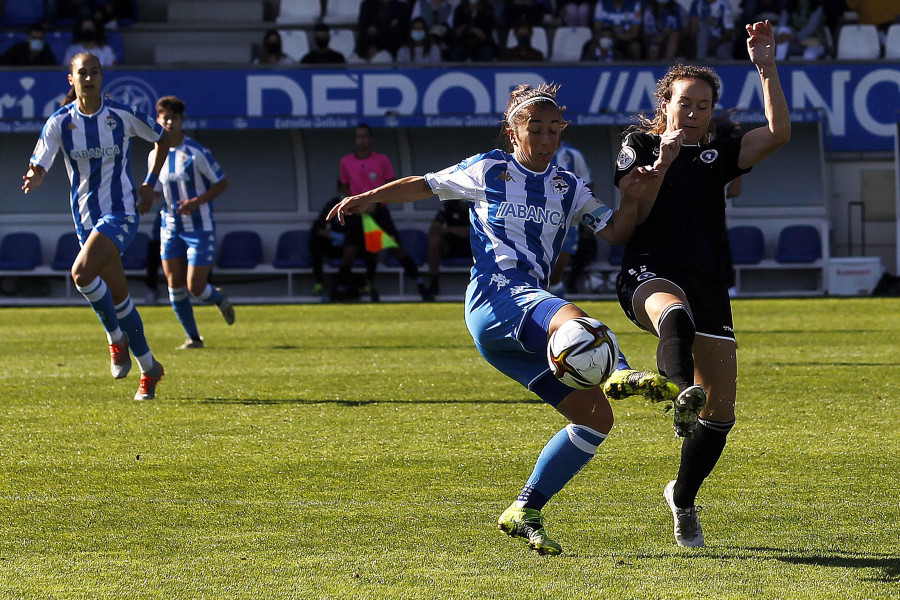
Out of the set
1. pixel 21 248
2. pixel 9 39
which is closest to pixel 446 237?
pixel 21 248

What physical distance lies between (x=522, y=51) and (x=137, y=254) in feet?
21.7

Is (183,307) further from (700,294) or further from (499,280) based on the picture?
(700,294)

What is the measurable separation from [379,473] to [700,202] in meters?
2.03

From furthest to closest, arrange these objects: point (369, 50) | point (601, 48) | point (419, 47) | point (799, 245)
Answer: point (369, 50), point (419, 47), point (601, 48), point (799, 245)

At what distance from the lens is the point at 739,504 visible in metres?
4.95

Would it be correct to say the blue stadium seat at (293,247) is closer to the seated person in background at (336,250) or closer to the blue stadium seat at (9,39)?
the seated person in background at (336,250)

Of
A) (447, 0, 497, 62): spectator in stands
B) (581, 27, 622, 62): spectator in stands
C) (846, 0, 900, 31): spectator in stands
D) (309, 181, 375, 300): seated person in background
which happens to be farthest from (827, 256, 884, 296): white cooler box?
(309, 181, 375, 300): seated person in background

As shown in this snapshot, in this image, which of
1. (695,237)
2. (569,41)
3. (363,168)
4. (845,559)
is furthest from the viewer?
(569,41)

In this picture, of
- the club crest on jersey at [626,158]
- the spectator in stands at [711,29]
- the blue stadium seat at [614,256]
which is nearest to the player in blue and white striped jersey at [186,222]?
the club crest on jersey at [626,158]

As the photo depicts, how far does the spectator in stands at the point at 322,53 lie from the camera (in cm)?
1922

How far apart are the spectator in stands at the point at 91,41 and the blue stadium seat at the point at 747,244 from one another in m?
10.3

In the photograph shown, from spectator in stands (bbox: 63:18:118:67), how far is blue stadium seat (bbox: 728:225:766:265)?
10.3 meters

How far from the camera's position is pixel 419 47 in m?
20.3

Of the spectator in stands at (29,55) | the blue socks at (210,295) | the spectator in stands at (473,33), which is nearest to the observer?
the blue socks at (210,295)
